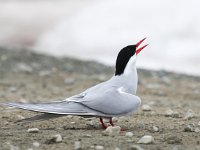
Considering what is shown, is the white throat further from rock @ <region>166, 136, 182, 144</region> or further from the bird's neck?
rock @ <region>166, 136, 182, 144</region>

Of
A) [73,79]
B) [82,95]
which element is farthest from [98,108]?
[73,79]

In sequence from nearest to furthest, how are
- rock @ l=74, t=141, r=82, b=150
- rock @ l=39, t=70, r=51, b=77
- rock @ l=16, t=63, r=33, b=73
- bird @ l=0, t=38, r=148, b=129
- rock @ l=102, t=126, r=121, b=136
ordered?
rock @ l=74, t=141, r=82, b=150 < rock @ l=102, t=126, r=121, b=136 < bird @ l=0, t=38, r=148, b=129 < rock @ l=39, t=70, r=51, b=77 < rock @ l=16, t=63, r=33, b=73

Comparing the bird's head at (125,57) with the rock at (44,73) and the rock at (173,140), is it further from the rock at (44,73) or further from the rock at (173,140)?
the rock at (44,73)

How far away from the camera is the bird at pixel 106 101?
634 cm

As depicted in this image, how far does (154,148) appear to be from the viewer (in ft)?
18.0

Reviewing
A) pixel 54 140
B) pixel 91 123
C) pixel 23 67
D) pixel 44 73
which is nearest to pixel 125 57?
pixel 91 123

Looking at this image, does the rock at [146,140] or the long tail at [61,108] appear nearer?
the rock at [146,140]

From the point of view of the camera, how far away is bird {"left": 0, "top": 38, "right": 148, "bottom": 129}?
6340 millimetres

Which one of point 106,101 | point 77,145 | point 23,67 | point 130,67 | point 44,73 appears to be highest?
point 23,67

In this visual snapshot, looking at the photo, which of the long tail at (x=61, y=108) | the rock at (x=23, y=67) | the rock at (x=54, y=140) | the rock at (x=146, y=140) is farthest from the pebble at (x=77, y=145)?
the rock at (x=23, y=67)

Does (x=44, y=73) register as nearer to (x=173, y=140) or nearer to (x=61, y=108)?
(x=61, y=108)

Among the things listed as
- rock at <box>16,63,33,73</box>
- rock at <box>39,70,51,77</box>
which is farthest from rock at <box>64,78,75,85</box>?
rock at <box>16,63,33,73</box>

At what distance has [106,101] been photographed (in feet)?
21.1

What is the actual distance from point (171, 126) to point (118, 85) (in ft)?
3.01
